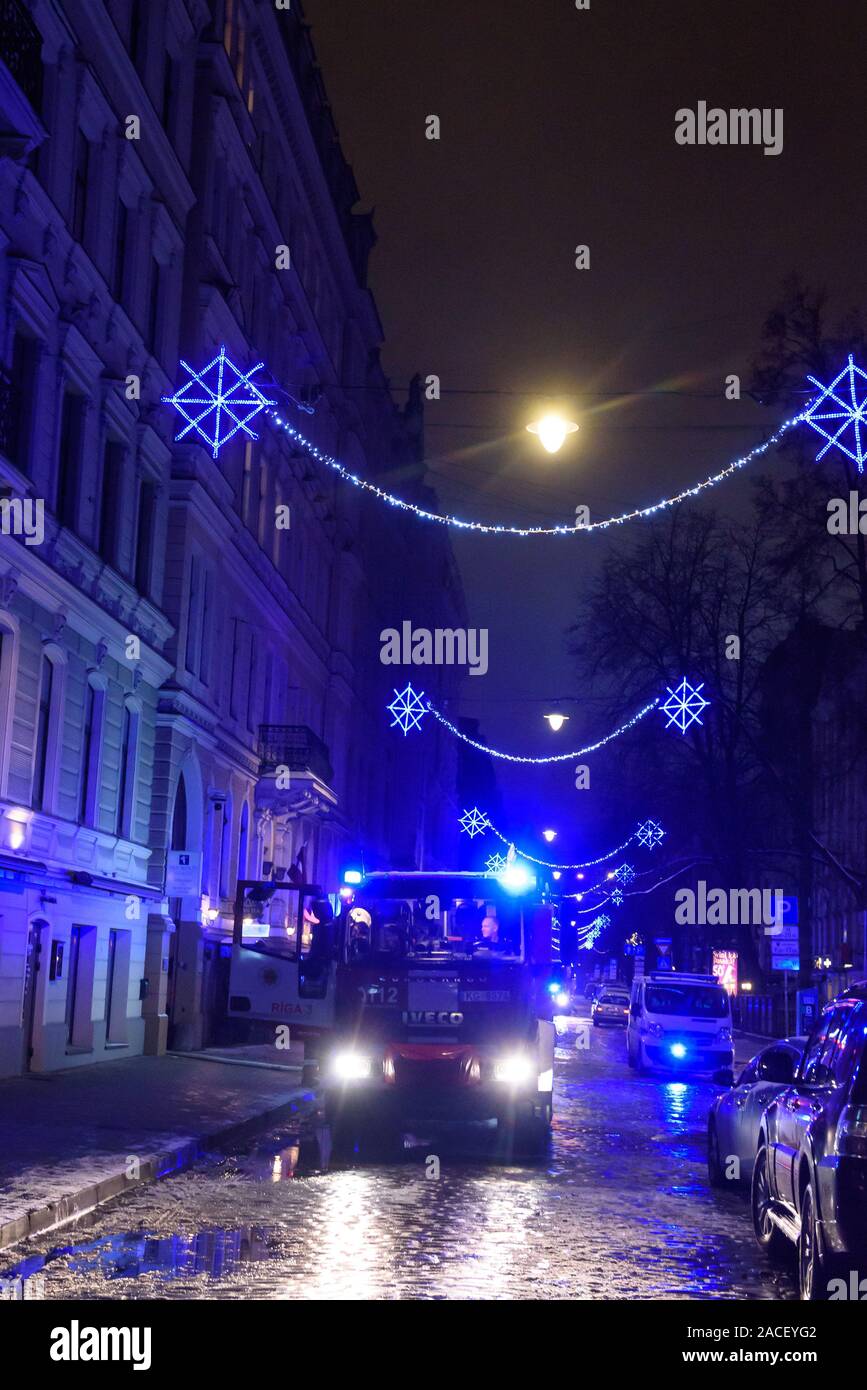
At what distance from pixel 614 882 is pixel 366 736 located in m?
26.6

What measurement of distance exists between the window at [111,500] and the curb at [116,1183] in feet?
33.5

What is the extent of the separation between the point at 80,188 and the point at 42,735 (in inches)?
321

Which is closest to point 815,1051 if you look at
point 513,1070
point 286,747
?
point 513,1070

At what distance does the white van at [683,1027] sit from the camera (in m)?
34.8

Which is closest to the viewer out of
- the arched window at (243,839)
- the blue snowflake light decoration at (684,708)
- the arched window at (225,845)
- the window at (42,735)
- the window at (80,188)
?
the window at (42,735)

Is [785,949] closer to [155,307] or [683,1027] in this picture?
[683,1027]

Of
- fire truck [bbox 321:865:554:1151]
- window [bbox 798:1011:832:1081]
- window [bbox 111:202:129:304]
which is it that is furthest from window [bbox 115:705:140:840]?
window [bbox 798:1011:832:1081]

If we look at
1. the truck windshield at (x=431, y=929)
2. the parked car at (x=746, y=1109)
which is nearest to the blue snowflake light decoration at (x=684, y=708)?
the truck windshield at (x=431, y=929)

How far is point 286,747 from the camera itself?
138 ft

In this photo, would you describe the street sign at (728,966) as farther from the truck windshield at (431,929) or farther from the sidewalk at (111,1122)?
the truck windshield at (431,929)

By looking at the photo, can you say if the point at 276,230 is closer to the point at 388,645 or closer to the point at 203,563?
the point at 203,563

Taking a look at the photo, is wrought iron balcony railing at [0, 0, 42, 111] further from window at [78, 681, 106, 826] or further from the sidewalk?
the sidewalk

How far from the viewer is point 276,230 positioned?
137ft
